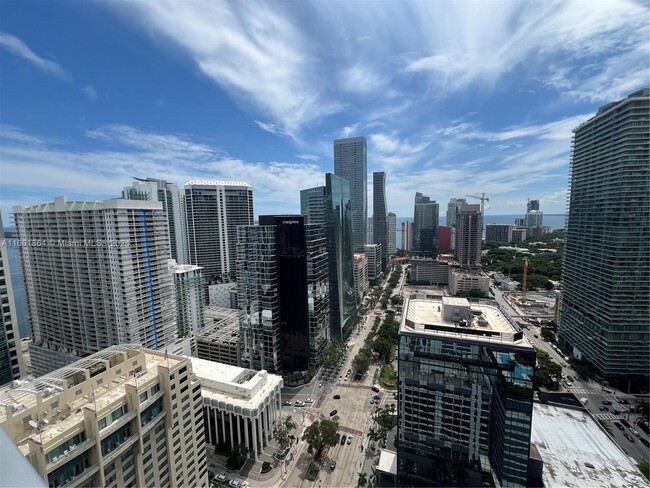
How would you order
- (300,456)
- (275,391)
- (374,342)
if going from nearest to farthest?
(300,456), (275,391), (374,342)

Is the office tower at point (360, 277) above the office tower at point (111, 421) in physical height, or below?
below

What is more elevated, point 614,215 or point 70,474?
point 614,215

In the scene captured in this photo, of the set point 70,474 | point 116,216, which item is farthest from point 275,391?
point 116,216

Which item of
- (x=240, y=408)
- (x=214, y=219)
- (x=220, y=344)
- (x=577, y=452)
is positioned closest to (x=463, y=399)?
(x=577, y=452)

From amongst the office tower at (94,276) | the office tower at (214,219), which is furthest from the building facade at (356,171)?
the office tower at (94,276)

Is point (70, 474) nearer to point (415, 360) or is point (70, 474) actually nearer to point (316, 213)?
point (415, 360)

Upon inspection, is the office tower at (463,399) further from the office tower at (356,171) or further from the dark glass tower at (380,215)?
the dark glass tower at (380,215)

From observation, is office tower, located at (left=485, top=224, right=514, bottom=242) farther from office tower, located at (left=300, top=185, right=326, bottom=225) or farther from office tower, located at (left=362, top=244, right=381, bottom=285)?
office tower, located at (left=300, top=185, right=326, bottom=225)
